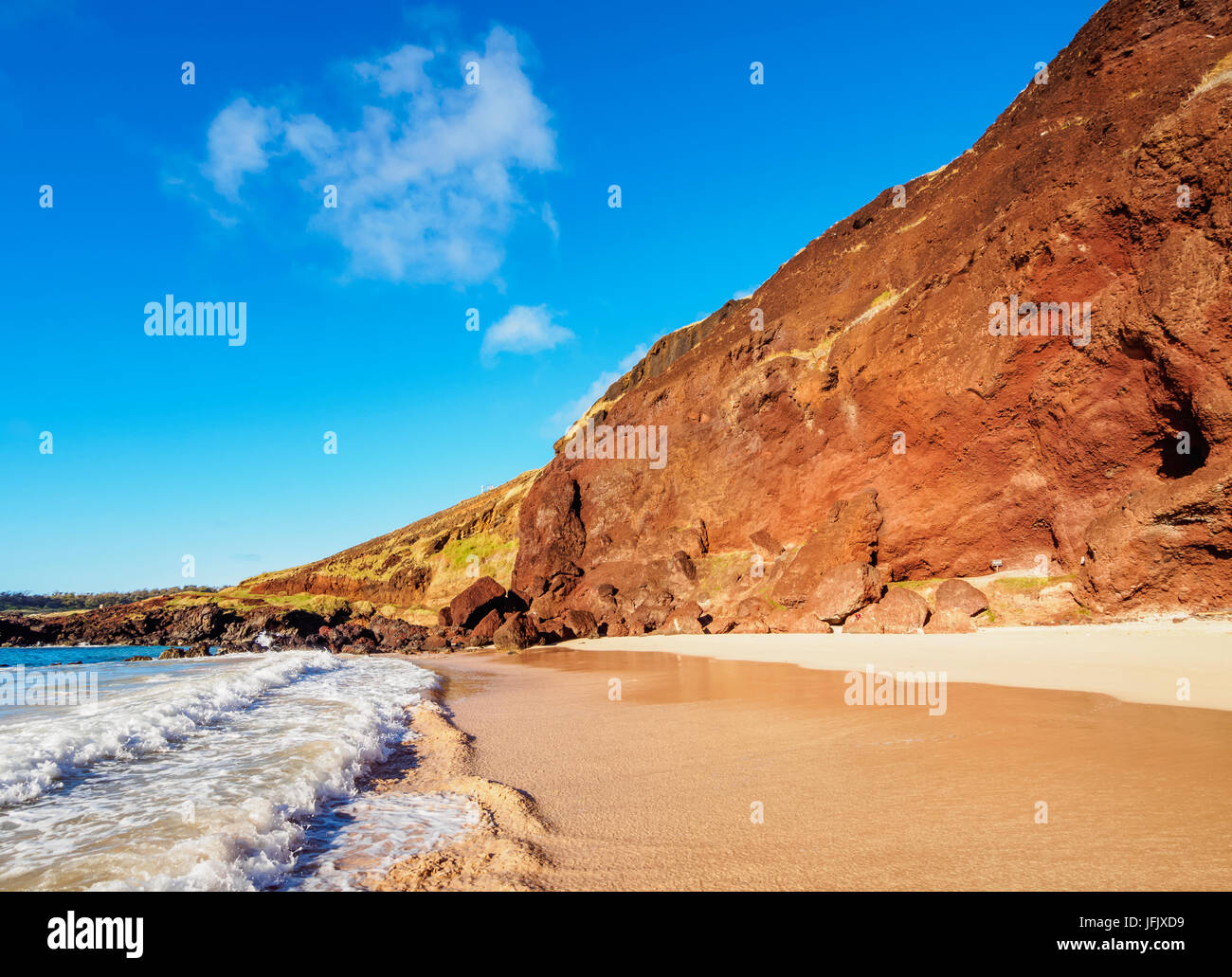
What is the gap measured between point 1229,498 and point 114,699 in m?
22.9

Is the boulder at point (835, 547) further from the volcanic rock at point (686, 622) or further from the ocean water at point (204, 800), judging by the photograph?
the ocean water at point (204, 800)

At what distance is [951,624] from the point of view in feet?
56.6

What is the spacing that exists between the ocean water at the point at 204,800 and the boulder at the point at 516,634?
17.2 m

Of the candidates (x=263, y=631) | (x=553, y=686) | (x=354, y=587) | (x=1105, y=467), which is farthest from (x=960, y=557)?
(x=354, y=587)

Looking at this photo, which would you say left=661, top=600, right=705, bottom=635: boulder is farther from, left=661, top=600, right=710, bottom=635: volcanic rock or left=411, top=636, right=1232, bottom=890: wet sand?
left=411, top=636, right=1232, bottom=890: wet sand

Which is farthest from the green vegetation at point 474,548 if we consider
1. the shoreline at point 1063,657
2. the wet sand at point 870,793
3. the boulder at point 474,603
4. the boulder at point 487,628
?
the wet sand at point 870,793

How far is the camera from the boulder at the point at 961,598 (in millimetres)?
17609

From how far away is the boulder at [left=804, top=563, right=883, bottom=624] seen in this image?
64.7 feet

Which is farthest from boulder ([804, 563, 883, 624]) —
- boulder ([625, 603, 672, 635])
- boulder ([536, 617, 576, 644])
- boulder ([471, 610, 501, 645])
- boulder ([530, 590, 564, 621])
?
boulder ([471, 610, 501, 645])

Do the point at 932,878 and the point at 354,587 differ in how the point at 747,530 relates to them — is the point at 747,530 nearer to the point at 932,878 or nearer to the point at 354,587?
the point at 932,878

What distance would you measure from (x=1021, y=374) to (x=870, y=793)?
1833cm

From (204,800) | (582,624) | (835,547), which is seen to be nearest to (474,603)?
(582,624)

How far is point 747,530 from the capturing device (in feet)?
94.9

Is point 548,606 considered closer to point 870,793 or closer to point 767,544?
point 767,544
